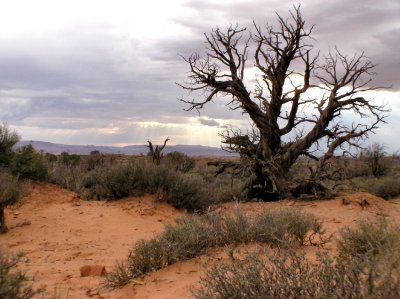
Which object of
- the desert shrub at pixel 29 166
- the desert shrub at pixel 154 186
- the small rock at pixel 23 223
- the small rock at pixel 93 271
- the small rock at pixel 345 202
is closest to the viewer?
the small rock at pixel 93 271

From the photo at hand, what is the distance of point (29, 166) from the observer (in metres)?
14.6

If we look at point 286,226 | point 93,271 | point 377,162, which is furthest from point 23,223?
point 377,162

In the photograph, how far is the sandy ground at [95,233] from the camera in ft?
18.9

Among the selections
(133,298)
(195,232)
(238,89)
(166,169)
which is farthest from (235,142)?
(133,298)

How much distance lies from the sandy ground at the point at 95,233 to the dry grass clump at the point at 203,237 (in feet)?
0.55

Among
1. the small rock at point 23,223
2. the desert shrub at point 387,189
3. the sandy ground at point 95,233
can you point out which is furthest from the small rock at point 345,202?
the small rock at point 23,223

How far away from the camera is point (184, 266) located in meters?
6.12

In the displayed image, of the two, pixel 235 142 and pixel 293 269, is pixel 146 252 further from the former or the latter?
pixel 235 142

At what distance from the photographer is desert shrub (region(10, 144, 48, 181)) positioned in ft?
47.4

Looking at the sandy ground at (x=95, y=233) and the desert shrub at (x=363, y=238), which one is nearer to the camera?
the desert shrub at (x=363, y=238)

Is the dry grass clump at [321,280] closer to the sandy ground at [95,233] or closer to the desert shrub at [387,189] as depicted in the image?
the sandy ground at [95,233]

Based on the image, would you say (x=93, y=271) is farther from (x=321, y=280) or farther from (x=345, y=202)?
(x=345, y=202)

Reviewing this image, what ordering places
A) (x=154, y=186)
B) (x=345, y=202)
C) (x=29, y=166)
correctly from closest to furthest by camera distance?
(x=345, y=202)
(x=154, y=186)
(x=29, y=166)

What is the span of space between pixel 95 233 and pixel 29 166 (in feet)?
17.7
